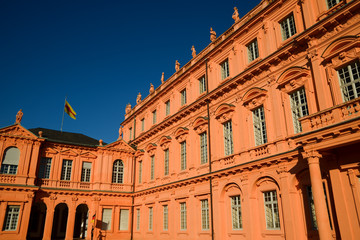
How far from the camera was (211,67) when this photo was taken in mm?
22906

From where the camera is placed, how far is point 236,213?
18297 mm

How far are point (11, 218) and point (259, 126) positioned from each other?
23.0 metres

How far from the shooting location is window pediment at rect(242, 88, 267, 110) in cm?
1767

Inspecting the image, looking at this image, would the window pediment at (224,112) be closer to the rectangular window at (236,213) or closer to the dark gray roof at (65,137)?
the rectangular window at (236,213)

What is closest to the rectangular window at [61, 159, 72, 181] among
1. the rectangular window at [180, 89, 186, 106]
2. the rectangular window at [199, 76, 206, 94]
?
the rectangular window at [180, 89, 186, 106]

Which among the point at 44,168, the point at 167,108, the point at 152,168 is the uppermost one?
the point at 167,108

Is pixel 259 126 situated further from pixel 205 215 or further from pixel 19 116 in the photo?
pixel 19 116

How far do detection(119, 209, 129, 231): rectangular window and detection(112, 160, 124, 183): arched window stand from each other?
10.7ft

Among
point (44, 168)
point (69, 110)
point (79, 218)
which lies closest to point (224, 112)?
point (44, 168)

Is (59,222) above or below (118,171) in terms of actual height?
below

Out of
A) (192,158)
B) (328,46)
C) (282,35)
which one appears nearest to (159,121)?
(192,158)

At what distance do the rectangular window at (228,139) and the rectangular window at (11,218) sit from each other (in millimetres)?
19822

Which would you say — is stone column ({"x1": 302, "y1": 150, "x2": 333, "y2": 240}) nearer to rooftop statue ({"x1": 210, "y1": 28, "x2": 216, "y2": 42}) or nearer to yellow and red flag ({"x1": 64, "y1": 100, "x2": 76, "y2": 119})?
rooftop statue ({"x1": 210, "y1": 28, "x2": 216, "y2": 42})

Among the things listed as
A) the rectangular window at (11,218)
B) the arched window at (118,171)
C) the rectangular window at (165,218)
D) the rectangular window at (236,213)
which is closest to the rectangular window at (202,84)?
the rectangular window at (236,213)
